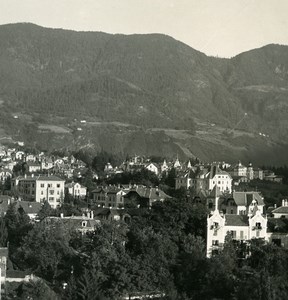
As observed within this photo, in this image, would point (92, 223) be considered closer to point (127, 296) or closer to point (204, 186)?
point (127, 296)

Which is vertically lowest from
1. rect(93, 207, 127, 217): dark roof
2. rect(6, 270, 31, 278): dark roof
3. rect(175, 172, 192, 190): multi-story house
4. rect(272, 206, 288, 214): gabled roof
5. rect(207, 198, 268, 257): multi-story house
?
rect(6, 270, 31, 278): dark roof

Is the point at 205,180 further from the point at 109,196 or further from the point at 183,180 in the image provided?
the point at 109,196

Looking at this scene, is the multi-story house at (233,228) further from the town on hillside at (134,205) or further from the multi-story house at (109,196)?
the multi-story house at (109,196)

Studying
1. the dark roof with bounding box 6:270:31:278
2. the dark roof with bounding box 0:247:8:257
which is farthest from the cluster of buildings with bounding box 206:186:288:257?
the dark roof with bounding box 0:247:8:257

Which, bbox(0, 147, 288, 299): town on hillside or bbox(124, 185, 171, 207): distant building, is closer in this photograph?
bbox(0, 147, 288, 299): town on hillside

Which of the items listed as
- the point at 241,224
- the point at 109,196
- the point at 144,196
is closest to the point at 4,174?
the point at 109,196

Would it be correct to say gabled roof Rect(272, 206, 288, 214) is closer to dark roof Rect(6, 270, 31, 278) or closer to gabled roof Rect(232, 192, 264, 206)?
gabled roof Rect(232, 192, 264, 206)
